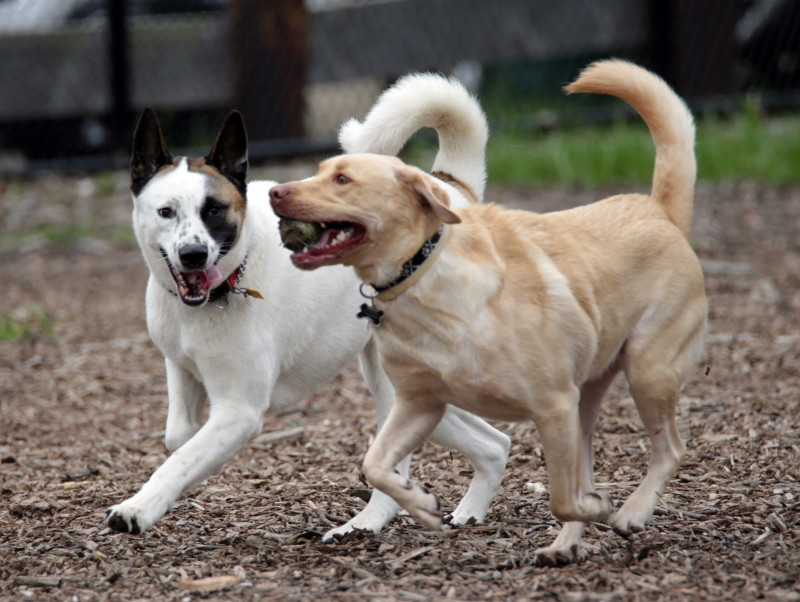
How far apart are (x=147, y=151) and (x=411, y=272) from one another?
4.61 feet

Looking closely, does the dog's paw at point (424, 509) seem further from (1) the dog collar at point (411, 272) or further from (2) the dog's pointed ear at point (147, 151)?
(2) the dog's pointed ear at point (147, 151)

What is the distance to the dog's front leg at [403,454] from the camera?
9.57 feet

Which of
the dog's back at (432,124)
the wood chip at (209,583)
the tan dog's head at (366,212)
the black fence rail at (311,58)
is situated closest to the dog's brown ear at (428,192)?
the tan dog's head at (366,212)

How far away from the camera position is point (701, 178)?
951cm

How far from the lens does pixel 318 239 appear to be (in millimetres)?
2867

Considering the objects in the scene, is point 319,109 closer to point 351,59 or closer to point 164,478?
point 351,59

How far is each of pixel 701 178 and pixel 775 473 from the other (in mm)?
6110

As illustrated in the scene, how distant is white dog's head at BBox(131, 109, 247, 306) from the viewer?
11.4 ft

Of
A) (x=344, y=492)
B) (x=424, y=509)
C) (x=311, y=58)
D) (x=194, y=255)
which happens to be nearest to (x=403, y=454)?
(x=424, y=509)

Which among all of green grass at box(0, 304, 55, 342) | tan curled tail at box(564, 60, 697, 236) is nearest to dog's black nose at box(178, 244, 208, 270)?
tan curled tail at box(564, 60, 697, 236)

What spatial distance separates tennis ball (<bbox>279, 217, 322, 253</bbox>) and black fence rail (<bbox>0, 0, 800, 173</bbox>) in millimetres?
6853

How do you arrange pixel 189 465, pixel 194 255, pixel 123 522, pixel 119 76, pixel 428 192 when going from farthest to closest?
1. pixel 119 76
2. pixel 194 255
3. pixel 189 465
4. pixel 123 522
5. pixel 428 192

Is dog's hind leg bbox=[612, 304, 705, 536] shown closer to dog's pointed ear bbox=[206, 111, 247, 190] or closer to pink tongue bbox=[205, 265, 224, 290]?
pink tongue bbox=[205, 265, 224, 290]

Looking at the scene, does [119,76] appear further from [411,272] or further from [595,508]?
[595,508]
